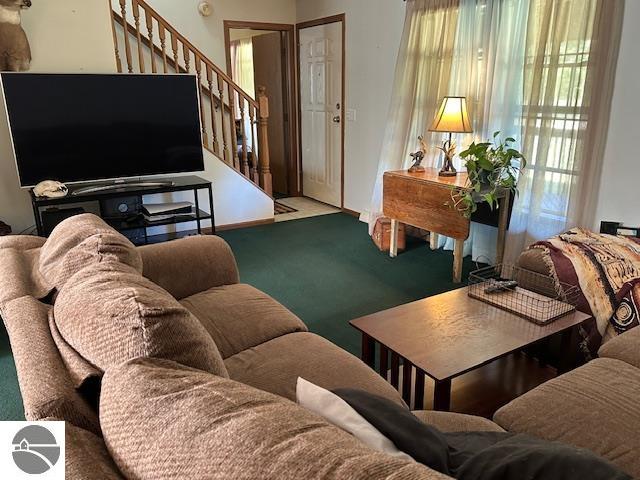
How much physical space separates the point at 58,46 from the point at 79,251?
3068 millimetres

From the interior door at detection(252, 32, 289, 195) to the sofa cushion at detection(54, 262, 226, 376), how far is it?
5289mm

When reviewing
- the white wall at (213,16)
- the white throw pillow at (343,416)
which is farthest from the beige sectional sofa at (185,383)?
the white wall at (213,16)

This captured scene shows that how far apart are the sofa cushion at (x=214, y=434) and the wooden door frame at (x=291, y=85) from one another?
16.2 feet

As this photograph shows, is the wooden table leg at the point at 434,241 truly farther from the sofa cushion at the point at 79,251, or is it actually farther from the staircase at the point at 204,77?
the sofa cushion at the point at 79,251

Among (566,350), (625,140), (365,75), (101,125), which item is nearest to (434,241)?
(625,140)

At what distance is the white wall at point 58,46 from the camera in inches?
145

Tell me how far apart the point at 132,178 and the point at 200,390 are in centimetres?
366

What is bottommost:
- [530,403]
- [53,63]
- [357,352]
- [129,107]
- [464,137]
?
[357,352]

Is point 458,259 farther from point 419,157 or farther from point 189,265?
point 189,265

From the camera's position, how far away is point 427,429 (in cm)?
97

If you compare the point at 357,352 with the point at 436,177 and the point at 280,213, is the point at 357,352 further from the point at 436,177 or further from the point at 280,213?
the point at 280,213

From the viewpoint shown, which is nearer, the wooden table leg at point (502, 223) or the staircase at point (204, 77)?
the wooden table leg at point (502, 223)

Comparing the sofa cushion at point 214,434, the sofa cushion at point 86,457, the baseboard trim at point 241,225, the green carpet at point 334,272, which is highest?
the sofa cushion at point 214,434

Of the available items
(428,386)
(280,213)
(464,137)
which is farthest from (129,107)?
(428,386)
